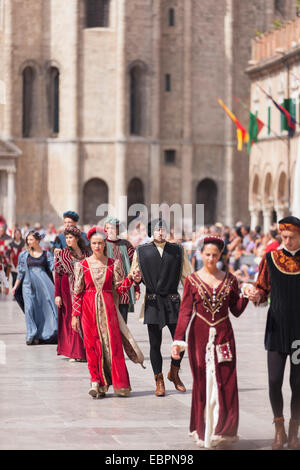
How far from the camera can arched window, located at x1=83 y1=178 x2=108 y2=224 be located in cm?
5666

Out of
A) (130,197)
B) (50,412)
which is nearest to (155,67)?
(130,197)

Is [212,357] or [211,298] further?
[211,298]

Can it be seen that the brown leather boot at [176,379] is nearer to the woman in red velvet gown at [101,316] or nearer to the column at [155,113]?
the woman in red velvet gown at [101,316]

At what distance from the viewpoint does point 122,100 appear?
5591cm

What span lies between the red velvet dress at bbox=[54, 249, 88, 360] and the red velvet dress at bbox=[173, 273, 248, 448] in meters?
5.19

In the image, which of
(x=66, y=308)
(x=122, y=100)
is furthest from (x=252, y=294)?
(x=122, y=100)

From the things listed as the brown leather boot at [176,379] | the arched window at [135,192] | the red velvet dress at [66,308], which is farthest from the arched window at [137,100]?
the brown leather boot at [176,379]

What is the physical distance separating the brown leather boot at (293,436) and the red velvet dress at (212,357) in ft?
1.36

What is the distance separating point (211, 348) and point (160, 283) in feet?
10.2

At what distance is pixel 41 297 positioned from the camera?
53.9 feet

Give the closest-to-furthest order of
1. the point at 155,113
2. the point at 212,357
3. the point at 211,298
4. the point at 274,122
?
the point at 212,357
the point at 211,298
the point at 274,122
the point at 155,113

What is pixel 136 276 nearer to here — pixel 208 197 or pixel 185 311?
pixel 185 311

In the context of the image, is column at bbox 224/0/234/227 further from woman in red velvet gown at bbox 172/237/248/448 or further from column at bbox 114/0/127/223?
woman in red velvet gown at bbox 172/237/248/448

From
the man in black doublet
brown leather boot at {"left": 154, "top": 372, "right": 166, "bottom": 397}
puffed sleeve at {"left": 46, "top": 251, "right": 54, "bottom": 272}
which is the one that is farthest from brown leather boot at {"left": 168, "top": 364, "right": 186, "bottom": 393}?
puffed sleeve at {"left": 46, "top": 251, "right": 54, "bottom": 272}
